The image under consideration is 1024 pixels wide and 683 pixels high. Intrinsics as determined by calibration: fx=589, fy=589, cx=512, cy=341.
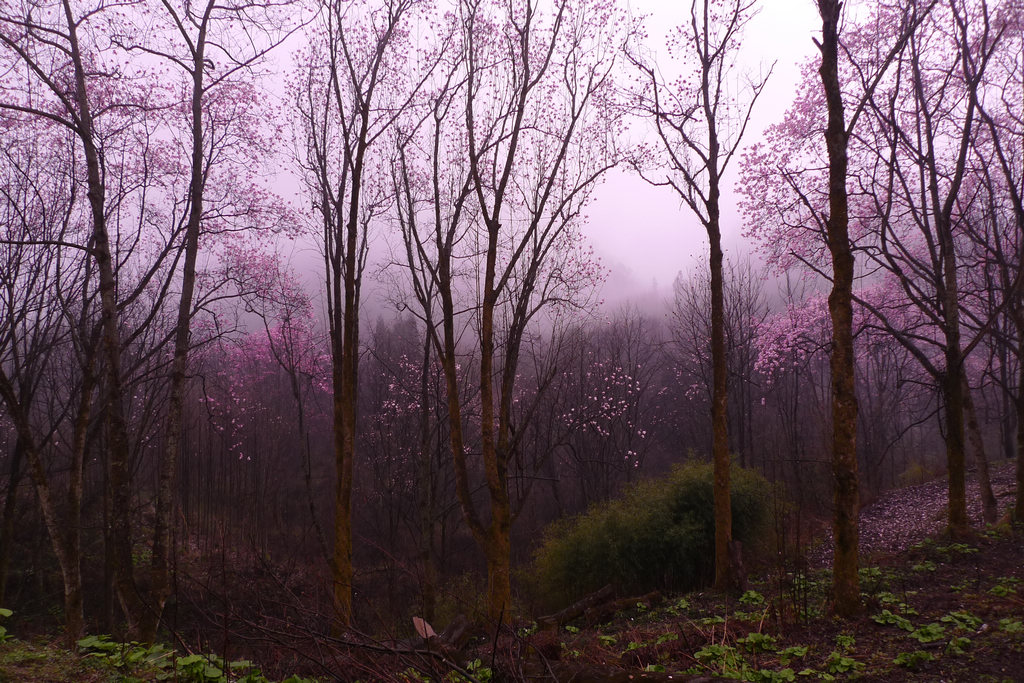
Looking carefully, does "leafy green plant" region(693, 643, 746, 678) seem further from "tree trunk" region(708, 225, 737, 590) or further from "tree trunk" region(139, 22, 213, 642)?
"tree trunk" region(139, 22, 213, 642)

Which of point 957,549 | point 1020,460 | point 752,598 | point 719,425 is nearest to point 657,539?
point 719,425

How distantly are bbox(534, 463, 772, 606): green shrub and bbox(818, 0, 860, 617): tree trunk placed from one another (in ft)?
20.6

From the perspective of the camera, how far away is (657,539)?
11.6 meters

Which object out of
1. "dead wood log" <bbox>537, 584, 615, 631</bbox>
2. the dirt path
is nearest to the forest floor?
"dead wood log" <bbox>537, 584, 615, 631</bbox>

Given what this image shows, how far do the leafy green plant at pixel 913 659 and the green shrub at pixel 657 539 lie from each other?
7420 millimetres

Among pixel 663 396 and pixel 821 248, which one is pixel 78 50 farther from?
pixel 663 396

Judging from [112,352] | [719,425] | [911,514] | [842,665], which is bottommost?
[911,514]

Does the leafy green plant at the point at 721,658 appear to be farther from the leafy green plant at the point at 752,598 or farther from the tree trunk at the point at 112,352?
the tree trunk at the point at 112,352

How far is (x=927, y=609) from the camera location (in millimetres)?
5367

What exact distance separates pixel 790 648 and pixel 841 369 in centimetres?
235

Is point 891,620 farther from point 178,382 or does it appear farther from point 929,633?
point 178,382

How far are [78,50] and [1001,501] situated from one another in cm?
1803

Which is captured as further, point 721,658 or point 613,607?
point 613,607

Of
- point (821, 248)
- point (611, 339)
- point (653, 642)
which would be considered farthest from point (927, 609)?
point (611, 339)
